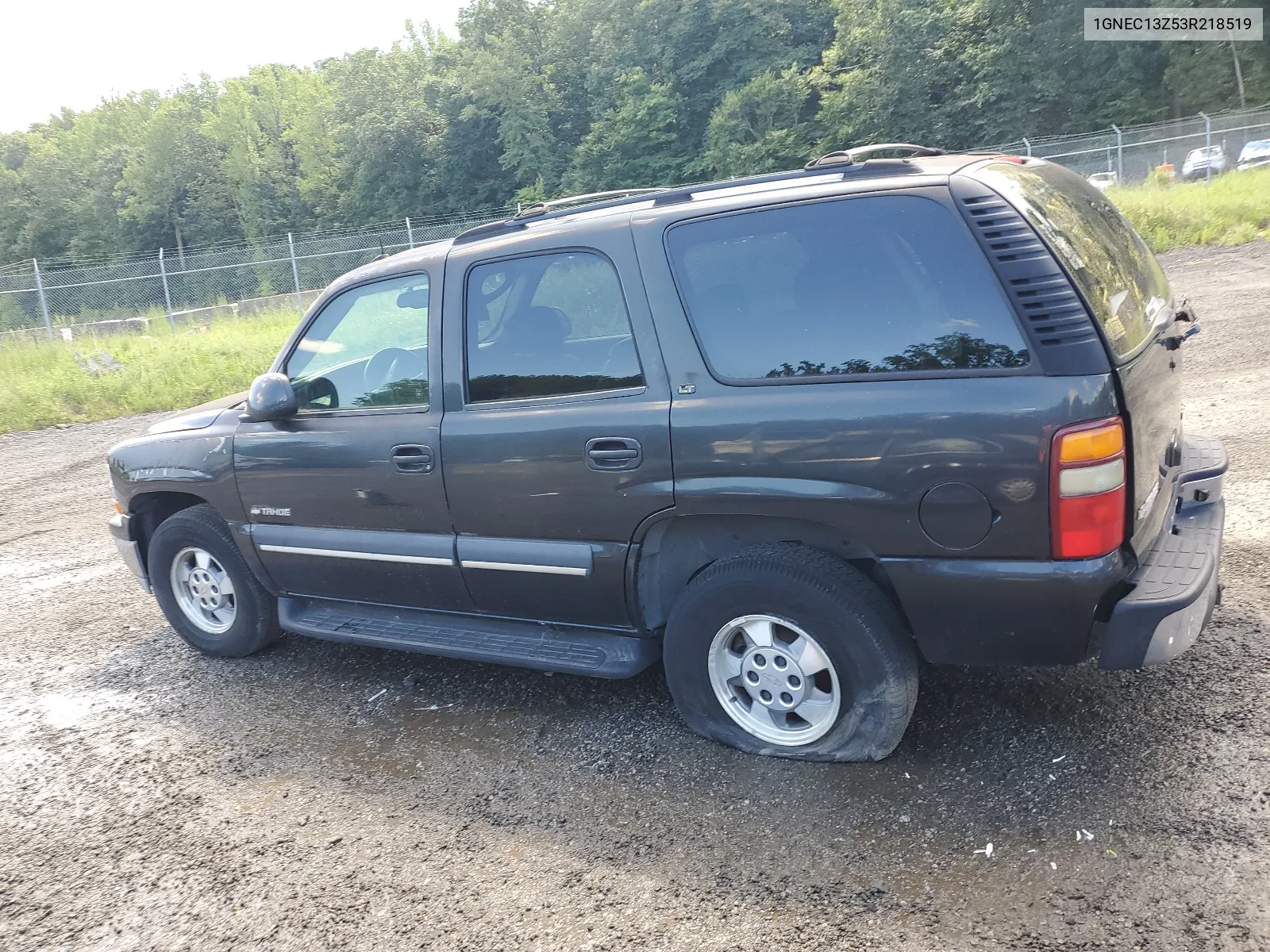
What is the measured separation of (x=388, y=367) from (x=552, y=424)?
1.00 meters

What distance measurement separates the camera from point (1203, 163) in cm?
2145

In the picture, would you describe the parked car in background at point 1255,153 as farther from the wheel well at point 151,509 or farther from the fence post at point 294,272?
the wheel well at point 151,509

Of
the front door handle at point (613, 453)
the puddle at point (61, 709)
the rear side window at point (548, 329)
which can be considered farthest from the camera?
the puddle at point (61, 709)

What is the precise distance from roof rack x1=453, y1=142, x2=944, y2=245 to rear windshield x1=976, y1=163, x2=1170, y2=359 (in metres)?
0.46

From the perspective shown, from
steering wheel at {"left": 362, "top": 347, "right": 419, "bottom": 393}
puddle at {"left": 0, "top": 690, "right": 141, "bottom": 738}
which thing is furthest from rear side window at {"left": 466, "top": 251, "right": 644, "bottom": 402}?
puddle at {"left": 0, "top": 690, "right": 141, "bottom": 738}

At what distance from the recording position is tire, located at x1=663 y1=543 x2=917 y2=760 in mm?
3158

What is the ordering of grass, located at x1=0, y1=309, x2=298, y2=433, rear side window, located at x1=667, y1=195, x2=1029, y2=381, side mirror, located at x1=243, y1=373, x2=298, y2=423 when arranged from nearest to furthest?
rear side window, located at x1=667, y1=195, x2=1029, y2=381, side mirror, located at x1=243, y1=373, x2=298, y2=423, grass, located at x1=0, y1=309, x2=298, y2=433

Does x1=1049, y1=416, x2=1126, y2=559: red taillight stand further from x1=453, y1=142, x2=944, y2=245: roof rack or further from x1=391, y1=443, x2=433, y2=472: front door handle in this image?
x1=391, y1=443, x2=433, y2=472: front door handle

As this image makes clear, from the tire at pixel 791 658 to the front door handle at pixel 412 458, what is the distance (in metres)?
1.25

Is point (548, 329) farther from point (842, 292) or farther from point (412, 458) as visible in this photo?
point (842, 292)

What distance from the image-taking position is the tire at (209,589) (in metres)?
4.86

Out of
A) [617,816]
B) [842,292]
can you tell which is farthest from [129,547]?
[842,292]

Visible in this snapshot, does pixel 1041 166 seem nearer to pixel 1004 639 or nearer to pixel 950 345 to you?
pixel 950 345

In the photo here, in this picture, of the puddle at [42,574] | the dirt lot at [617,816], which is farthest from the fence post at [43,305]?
the dirt lot at [617,816]
